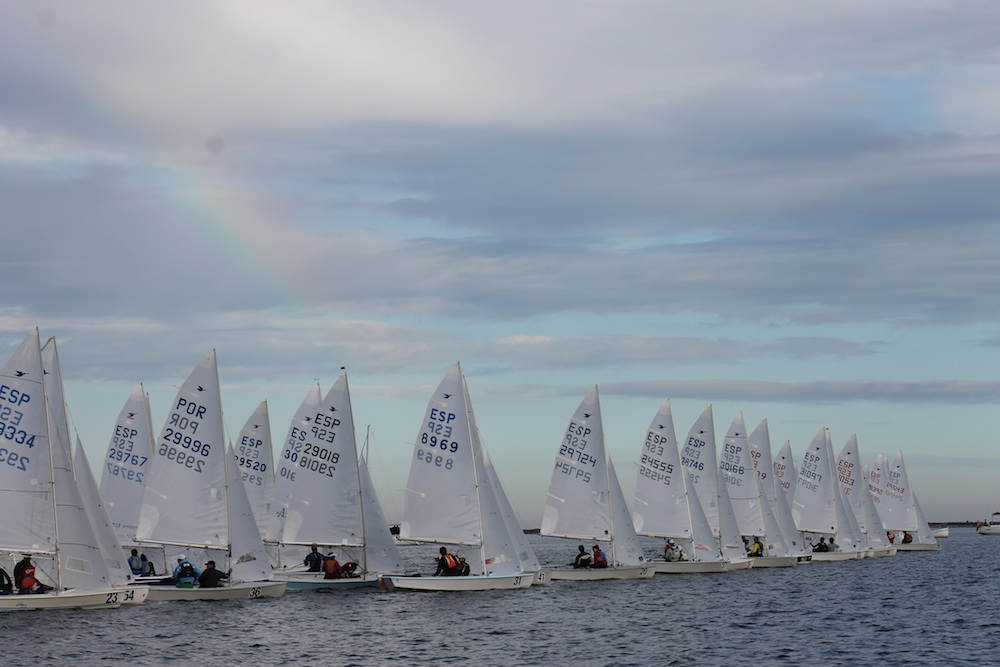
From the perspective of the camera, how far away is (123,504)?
199 feet

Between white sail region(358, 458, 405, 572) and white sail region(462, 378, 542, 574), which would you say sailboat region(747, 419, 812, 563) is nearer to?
white sail region(462, 378, 542, 574)

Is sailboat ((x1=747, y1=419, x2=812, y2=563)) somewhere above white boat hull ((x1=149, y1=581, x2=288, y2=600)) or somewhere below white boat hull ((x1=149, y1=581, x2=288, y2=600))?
above

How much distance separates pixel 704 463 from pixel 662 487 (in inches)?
Answer: 322

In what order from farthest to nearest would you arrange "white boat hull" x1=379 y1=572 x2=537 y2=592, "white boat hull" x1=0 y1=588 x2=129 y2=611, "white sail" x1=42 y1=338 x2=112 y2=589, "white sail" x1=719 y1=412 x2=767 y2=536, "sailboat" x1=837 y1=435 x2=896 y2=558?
"sailboat" x1=837 y1=435 x2=896 y2=558
"white sail" x1=719 y1=412 x2=767 y2=536
"white boat hull" x1=379 y1=572 x2=537 y2=592
"white sail" x1=42 y1=338 x2=112 y2=589
"white boat hull" x1=0 y1=588 x2=129 y2=611

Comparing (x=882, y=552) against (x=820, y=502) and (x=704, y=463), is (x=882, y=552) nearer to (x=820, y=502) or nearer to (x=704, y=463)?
(x=820, y=502)

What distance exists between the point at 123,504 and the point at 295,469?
9.36 m

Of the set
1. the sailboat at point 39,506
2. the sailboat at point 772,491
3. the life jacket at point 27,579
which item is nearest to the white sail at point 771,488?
the sailboat at point 772,491

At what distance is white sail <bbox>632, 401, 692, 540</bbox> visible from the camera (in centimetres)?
6738

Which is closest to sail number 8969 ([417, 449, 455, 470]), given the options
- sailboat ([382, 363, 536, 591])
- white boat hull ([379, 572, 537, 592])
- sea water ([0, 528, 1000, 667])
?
sailboat ([382, 363, 536, 591])

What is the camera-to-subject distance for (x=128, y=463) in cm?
6150

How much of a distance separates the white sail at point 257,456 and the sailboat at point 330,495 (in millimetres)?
6904

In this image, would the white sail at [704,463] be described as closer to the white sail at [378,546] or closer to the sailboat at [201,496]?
the white sail at [378,546]

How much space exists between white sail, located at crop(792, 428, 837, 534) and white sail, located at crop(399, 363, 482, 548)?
4553 cm

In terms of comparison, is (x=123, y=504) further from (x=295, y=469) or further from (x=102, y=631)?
(x=102, y=631)
